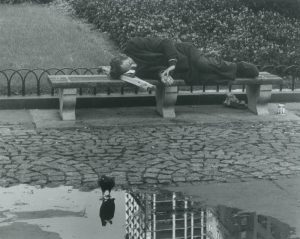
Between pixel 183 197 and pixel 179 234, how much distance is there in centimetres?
93

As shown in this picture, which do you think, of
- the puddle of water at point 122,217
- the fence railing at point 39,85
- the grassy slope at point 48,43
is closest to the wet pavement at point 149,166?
the puddle of water at point 122,217

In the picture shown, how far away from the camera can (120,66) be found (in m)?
10.4

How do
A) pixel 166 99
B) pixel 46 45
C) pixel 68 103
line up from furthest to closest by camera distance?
pixel 46 45, pixel 166 99, pixel 68 103

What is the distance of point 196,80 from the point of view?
35.7 ft

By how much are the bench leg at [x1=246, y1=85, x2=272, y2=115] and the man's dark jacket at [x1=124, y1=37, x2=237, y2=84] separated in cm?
56

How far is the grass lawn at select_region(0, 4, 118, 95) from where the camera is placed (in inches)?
539

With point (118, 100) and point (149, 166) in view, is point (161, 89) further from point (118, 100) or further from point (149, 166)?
point (149, 166)

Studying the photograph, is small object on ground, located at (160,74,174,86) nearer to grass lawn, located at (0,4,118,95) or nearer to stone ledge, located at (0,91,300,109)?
stone ledge, located at (0,91,300,109)

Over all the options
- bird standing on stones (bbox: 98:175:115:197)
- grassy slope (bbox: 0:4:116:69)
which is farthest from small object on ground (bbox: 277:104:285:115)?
bird standing on stones (bbox: 98:175:115:197)

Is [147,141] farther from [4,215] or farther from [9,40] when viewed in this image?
[9,40]

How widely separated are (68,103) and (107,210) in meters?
3.71

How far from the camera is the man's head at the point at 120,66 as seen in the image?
10406 mm

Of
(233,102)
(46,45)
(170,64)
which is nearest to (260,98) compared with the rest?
(233,102)

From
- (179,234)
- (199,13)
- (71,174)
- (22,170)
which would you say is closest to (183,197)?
(179,234)
